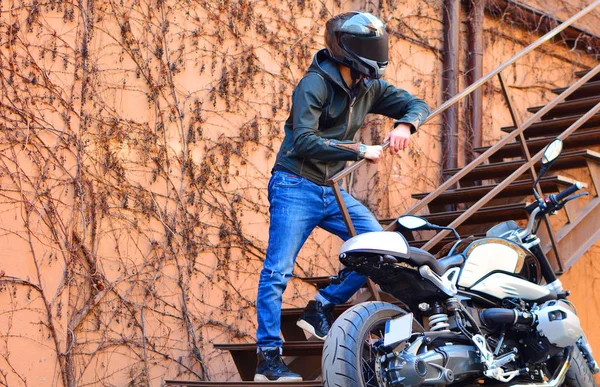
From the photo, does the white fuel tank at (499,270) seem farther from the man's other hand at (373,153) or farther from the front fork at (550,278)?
the man's other hand at (373,153)

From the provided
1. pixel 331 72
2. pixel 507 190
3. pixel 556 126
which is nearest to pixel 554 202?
pixel 331 72

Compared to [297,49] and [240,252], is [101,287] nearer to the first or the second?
[240,252]

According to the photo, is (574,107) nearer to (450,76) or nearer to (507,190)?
(450,76)

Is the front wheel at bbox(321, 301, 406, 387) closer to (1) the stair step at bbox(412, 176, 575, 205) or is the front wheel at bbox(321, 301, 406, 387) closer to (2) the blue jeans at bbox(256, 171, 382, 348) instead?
(2) the blue jeans at bbox(256, 171, 382, 348)

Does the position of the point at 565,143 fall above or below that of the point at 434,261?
above

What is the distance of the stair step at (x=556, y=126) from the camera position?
22.2ft

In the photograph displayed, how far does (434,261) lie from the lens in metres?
3.85

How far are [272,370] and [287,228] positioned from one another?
26.6 inches

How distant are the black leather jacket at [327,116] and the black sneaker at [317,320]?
2.12 ft

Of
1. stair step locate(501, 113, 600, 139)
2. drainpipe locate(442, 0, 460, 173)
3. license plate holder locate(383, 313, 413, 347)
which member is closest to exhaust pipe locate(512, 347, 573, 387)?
license plate holder locate(383, 313, 413, 347)

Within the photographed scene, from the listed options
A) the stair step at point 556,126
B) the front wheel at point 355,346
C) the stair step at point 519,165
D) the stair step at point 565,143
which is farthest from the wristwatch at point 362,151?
the stair step at point 556,126

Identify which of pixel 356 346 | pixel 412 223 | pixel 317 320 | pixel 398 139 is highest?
pixel 398 139

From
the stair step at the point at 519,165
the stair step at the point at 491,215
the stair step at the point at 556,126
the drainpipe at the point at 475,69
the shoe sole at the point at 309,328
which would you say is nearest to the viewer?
the shoe sole at the point at 309,328

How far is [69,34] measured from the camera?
17.8 ft
